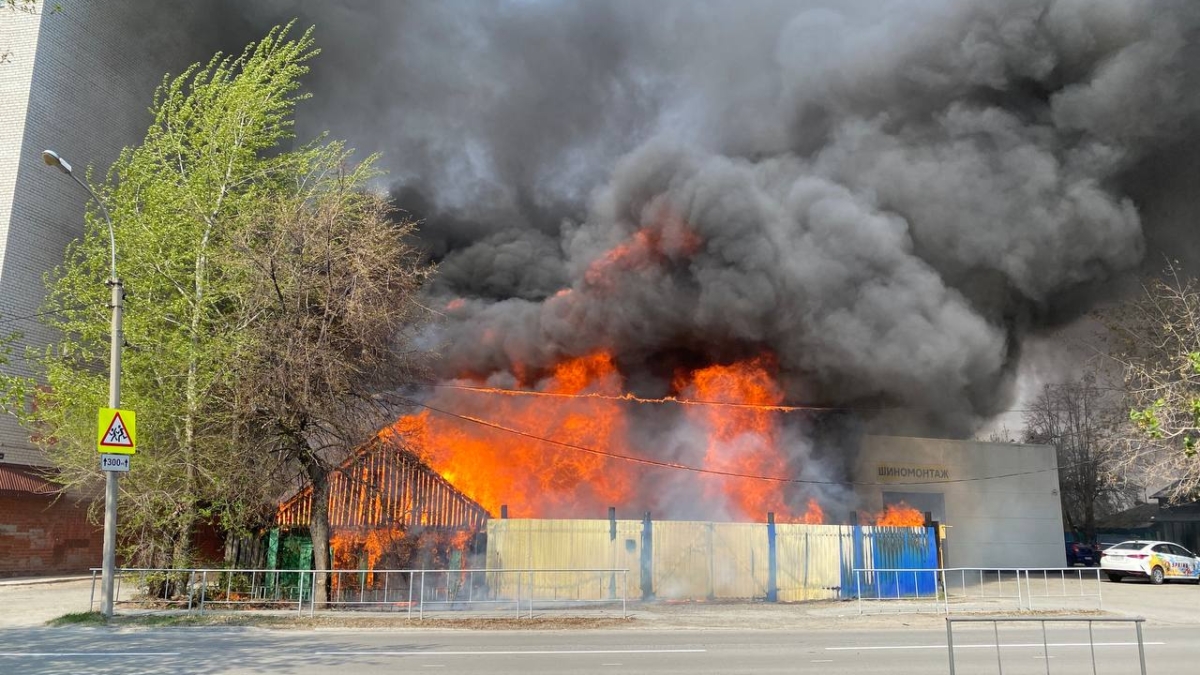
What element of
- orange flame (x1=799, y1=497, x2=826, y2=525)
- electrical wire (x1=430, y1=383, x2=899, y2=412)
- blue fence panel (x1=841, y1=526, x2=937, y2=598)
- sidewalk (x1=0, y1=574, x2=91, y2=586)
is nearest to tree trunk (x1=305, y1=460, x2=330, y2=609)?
electrical wire (x1=430, y1=383, x2=899, y2=412)

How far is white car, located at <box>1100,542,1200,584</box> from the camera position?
25.5 meters

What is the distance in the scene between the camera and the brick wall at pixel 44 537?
859 inches

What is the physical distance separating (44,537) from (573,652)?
19.6 metres

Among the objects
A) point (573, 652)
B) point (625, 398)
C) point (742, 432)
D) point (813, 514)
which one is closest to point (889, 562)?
point (813, 514)

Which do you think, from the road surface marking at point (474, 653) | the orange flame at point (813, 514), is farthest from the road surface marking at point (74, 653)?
the orange flame at point (813, 514)

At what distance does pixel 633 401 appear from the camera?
2669 centimetres

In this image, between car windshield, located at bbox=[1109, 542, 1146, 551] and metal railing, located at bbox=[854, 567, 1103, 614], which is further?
car windshield, located at bbox=[1109, 542, 1146, 551]

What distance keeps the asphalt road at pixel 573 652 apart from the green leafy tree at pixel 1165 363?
596 centimetres

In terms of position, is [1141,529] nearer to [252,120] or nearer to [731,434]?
[731,434]

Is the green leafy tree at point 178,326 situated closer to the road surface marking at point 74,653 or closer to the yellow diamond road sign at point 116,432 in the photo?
the yellow diamond road sign at point 116,432

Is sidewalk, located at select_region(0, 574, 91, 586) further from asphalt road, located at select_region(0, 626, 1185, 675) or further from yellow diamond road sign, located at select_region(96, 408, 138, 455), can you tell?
yellow diamond road sign, located at select_region(96, 408, 138, 455)

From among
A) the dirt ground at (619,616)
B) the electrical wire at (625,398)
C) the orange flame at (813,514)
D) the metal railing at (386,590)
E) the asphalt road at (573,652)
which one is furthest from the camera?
the electrical wire at (625,398)

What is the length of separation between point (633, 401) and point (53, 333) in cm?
1784

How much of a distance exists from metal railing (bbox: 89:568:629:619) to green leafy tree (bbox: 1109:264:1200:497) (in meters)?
12.3
